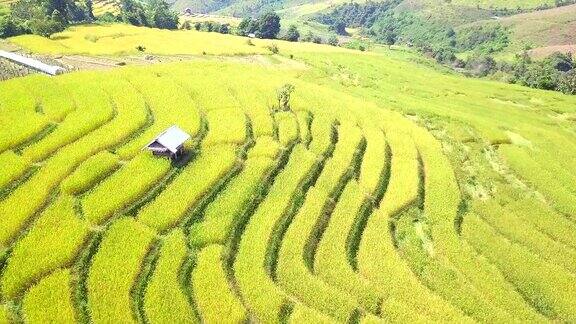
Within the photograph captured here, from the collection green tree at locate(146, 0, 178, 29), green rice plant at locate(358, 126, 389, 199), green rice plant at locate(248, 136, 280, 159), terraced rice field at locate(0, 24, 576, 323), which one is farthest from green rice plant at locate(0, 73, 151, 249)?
green tree at locate(146, 0, 178, 29)

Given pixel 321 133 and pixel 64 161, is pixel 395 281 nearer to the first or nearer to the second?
pixel 321 133

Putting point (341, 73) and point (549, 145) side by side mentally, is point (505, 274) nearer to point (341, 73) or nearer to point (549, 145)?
point (549, 145)

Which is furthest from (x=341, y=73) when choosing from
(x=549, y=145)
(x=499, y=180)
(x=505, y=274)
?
(x=505, y=274)

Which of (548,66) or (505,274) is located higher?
(505,274)

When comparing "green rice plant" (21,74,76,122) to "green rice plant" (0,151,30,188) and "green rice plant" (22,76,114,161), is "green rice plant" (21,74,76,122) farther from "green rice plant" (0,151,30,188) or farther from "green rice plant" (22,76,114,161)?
"green rice plant" (0,151,30,188)

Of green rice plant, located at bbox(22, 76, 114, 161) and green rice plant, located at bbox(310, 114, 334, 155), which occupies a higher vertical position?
green rice plant, located at bbox(22, 76, 114, 161)

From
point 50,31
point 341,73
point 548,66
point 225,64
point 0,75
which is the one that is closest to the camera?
point 0,75

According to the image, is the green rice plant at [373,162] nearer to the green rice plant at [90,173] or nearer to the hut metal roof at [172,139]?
the hut metal roof at [172,139]
